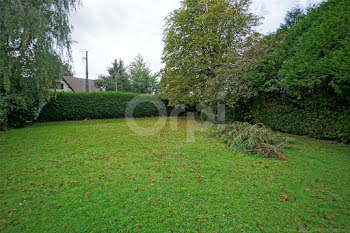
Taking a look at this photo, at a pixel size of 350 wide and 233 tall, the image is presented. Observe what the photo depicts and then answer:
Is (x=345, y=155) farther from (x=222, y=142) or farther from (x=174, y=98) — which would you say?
(x=174, y=98)

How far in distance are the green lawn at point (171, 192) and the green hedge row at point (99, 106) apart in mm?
7656

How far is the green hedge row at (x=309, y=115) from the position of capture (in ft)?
17.1

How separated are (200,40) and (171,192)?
29.9 ft

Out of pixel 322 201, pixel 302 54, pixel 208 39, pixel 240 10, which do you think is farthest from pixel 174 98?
pixel 322 201

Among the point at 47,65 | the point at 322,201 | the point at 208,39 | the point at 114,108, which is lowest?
the point at 322,201

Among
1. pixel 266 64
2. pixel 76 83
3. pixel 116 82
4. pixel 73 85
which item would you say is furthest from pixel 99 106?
pixel 76 83

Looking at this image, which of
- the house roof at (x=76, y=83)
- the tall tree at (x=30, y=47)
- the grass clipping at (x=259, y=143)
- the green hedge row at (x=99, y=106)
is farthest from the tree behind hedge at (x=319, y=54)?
the house roof at (x=76, y=83)

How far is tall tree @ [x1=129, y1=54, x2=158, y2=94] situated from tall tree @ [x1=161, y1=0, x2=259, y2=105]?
1256 cm

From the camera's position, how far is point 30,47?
6457 millimetres

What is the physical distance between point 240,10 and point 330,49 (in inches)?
243

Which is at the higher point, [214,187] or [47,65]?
[47,65]

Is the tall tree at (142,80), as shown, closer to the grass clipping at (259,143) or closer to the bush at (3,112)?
the bush at (3,112)

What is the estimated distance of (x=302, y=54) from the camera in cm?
527

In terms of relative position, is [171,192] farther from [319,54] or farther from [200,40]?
[200,40]
